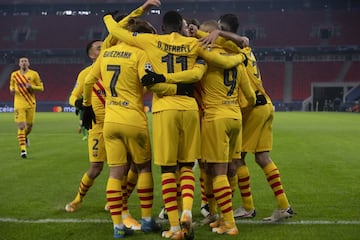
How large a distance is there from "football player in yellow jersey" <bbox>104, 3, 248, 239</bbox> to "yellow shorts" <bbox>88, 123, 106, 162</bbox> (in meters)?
1.28

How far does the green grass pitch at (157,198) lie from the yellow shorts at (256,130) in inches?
34.2

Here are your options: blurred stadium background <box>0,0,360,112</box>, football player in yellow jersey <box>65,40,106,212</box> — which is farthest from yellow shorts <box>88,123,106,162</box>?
blurred stadium background <box>0,0,360,112</box>

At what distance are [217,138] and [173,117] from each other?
59 centimetres

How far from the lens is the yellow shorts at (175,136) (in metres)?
5.09

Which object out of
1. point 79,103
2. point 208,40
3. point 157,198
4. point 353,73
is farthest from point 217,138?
point 353,73

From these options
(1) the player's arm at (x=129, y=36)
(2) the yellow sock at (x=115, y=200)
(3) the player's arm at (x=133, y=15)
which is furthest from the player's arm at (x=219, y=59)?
(2) the yellow sock at (x=115, y=200)

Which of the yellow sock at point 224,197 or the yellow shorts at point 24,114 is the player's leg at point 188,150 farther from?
the yellow shorts at point 24,114

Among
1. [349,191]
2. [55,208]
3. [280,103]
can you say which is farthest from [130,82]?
[280,103]

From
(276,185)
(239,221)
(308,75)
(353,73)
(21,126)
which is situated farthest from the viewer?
(308,75)

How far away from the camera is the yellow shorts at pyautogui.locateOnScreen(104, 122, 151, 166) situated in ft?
17.1

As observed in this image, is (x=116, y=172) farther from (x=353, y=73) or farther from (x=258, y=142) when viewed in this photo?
(x=353, y=73)

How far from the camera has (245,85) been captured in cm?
564

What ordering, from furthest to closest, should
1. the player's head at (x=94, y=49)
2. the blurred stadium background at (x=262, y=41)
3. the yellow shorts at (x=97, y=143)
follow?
the blurred stadium background at (x=262, y=41), the player's head at (x=94, y=49), the yellow shorts at (x=97, y=143)

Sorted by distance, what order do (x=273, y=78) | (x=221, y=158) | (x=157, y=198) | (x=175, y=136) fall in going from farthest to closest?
(x=273, y=78) < (x=157, y=198) < (x=221, y=158) < (x=175, y=136)
